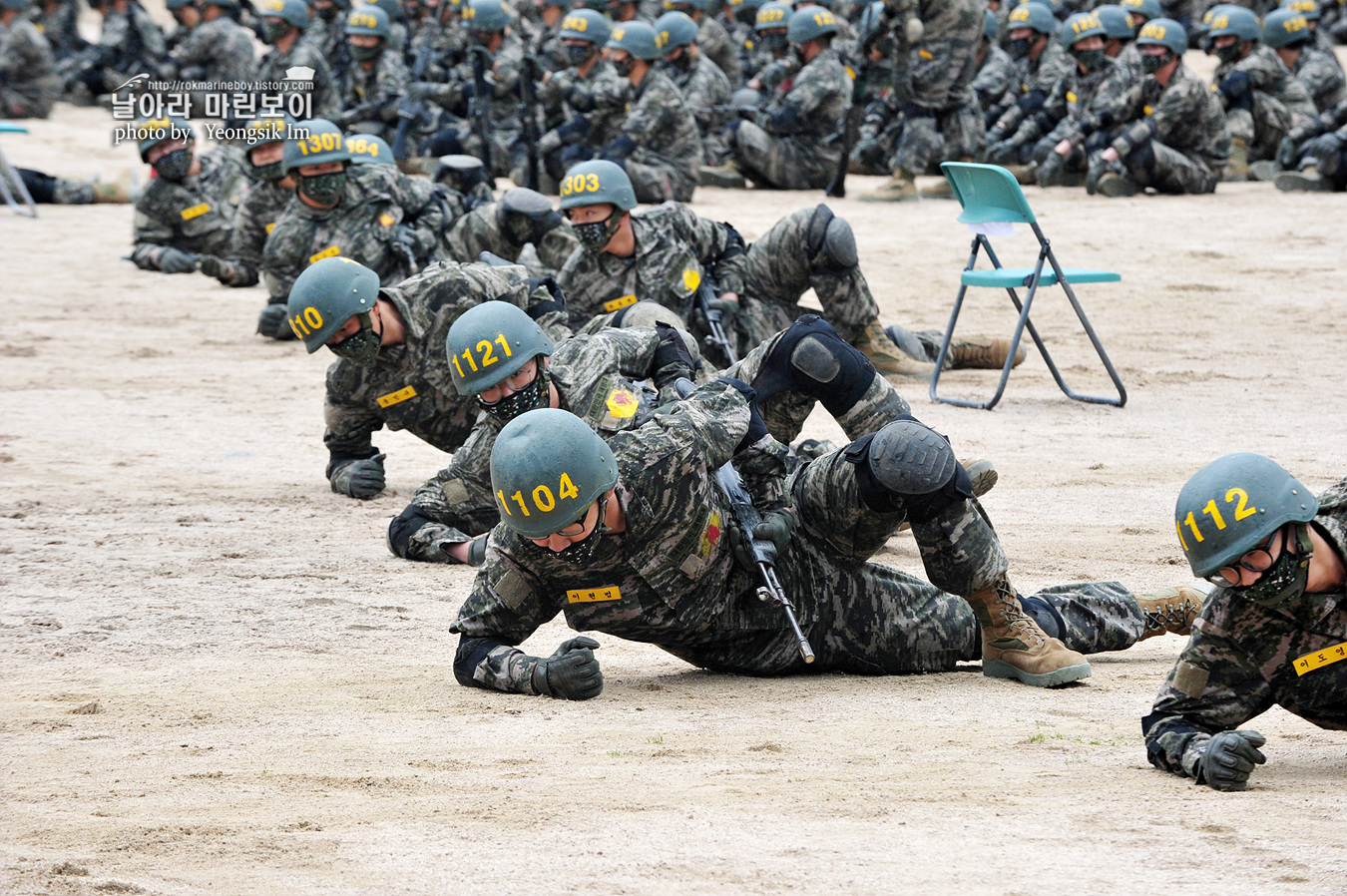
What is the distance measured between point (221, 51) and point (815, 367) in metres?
17.1

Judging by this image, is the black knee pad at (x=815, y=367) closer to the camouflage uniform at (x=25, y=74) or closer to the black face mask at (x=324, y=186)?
the black face mask at (x=324, y=186)

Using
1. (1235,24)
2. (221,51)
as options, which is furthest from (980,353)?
(221,51)

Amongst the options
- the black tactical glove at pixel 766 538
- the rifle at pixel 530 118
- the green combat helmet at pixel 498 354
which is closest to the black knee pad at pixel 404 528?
the green combat helmet at pixel 498 354

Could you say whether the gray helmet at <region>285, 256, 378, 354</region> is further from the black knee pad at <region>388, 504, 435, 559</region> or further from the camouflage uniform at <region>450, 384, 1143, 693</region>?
the camouflage uniform at <region>450, 384, 1143, 693</region>

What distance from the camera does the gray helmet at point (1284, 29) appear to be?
17.0m

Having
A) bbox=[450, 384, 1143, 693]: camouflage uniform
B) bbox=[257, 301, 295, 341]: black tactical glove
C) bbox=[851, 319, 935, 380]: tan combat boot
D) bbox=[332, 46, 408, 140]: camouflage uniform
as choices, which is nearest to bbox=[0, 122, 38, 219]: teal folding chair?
bbox=[332, 46, 408, 140]: camouflage uniform

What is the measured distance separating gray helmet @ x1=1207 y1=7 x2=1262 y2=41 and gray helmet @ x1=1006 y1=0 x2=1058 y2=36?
2.72 metres

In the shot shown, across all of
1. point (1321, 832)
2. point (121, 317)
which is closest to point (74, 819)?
point (1321, 832)

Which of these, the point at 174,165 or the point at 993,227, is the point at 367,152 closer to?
the point at 174,165

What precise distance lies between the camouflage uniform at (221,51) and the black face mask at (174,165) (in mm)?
6668

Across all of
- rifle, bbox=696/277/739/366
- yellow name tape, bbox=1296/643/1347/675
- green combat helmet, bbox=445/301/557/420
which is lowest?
rifle, bbox=696/277/739/366

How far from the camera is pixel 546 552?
5023 mm

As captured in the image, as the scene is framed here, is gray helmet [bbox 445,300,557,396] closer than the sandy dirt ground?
No

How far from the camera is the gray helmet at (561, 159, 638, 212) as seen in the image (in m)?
8.75
